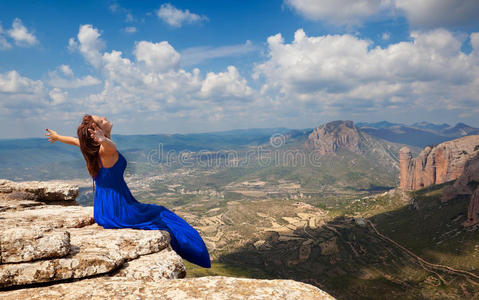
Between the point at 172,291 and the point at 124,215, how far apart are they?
556 cm

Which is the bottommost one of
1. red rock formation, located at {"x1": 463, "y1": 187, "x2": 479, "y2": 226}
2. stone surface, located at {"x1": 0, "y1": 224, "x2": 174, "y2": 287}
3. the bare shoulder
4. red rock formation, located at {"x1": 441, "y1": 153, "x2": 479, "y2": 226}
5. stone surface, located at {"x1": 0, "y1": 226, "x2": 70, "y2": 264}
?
red rock formation, located at {"x1": 463, "y1": 187, "x2": 479, "y2": 226}

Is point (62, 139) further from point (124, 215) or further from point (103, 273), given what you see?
point (103, 273)

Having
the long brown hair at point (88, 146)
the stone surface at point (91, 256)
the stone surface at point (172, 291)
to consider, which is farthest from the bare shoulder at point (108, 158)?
the stone surface at point (172, 291)

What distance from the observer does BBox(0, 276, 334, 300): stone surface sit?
477 centimetres

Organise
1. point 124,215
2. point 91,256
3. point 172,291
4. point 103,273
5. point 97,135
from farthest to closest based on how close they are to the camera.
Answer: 1. point 124,215
2. point 97,135
3. point 91,256
4. point 103,273
5. point 172,291

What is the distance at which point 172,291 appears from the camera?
4.95 m

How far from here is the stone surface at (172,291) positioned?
188 inches

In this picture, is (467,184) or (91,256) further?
(467,184)

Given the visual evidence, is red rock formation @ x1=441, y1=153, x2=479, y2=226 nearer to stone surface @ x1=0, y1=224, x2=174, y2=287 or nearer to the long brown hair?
stone surface @ x1=0, y1=224, x2=174, y2=287

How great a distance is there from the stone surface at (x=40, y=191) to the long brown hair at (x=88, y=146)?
8774mm

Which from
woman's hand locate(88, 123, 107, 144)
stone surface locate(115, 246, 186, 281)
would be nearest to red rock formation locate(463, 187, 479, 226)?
stone surface locate(115, 246, 186, 281)

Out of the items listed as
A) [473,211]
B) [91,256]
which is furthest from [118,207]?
[473,211]

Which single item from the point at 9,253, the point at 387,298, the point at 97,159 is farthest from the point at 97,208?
the point at 387,298

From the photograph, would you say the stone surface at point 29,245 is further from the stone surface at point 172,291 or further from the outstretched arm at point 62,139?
the outstretched arm at point 62,139
